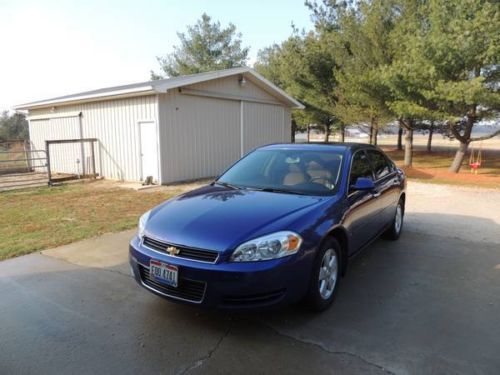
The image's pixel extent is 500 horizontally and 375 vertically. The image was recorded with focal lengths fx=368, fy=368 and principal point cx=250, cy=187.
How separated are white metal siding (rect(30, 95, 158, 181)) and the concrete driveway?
8111 mm

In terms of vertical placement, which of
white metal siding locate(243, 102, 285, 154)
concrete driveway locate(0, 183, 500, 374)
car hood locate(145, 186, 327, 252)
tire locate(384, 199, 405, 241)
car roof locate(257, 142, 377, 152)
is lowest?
concrete driveway locate(0, 183, 500, 374)

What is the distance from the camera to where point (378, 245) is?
5547mm

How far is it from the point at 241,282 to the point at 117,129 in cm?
1167

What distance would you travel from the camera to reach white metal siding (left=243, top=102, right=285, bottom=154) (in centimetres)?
1539

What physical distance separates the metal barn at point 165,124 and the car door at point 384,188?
300 inches

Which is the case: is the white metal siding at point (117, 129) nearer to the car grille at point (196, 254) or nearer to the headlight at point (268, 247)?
the car grille at point (196, 254)

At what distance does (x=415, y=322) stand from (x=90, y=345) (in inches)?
109

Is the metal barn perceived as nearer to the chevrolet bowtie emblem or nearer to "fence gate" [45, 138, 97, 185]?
"fence gate" [45, 138, 97, 185]

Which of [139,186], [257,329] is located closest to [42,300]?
[257,329]

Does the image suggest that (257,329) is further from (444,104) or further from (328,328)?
(444,104)

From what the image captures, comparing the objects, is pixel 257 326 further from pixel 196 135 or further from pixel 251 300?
pixel 196 135

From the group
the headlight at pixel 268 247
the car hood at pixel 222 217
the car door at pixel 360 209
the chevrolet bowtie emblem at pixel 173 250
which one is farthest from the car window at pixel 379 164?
the chevrolet bowtie emblem at pixel 173 250

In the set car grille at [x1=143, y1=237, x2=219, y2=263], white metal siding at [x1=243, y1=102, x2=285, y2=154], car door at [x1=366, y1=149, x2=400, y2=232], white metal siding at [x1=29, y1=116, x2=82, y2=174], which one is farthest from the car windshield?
white metal siding at [x1=29, y1=116, x2=82, y2=174]

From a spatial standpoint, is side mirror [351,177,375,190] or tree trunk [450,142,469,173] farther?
tree trunk [450,142,469,173]
